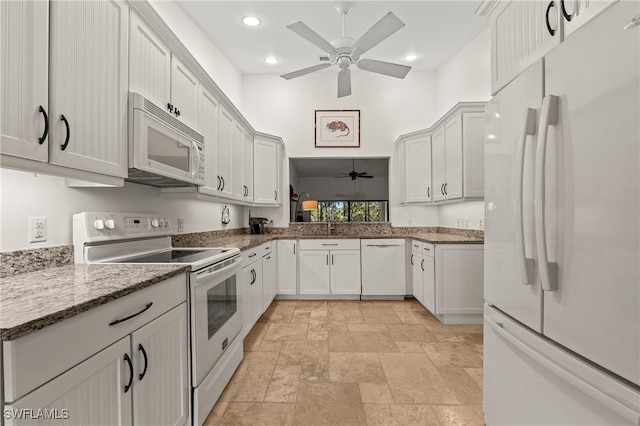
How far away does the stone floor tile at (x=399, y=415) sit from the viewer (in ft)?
5.50

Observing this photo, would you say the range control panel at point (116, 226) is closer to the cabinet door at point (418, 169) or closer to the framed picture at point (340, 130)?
the framed picture at point (340, 130)

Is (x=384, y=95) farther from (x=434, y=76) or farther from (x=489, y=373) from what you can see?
(x=489, y=373)

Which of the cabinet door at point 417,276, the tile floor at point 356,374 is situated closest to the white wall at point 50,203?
the tile floor at point 356,374

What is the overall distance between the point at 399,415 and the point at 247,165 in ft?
10.0

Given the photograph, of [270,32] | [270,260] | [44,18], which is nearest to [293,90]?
[270,32]

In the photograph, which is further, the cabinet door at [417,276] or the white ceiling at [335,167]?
the white ceiling at [335,167]

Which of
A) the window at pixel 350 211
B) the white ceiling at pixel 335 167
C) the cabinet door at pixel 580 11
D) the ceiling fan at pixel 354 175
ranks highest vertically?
the white ceiling at pixel 335 167

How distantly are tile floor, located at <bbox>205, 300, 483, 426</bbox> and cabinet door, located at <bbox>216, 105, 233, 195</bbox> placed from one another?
1.51 meters

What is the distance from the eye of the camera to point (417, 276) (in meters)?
3.83

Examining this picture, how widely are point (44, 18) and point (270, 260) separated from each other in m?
2.94

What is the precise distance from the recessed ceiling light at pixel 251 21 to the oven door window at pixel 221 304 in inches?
108

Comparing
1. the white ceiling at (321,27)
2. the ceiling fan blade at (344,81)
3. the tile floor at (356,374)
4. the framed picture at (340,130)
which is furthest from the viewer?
→ the framed picture at (340,130)

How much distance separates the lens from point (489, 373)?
151cm

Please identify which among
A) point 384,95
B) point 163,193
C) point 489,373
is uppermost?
point 384,95
